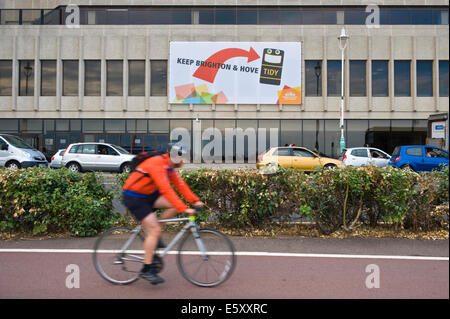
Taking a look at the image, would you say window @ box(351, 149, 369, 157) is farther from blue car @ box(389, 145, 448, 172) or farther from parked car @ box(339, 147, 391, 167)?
blue car @ box(389, 145, 448, 172)

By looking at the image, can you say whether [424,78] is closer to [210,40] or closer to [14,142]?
[210,40]

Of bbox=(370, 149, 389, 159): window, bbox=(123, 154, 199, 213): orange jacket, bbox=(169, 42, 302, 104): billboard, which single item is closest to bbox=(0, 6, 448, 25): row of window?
bbox=(169, 42, 302, 104): billboard

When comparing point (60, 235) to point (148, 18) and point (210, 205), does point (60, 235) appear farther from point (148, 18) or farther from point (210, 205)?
point (148, 18)

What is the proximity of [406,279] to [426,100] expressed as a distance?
27.4 meters

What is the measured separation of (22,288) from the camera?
3826mm

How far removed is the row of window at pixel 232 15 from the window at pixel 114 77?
3413 millimetres

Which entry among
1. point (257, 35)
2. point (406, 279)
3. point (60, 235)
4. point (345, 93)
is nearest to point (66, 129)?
point (257, 35)

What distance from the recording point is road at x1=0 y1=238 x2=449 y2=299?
372 cm

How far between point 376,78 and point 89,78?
22639 mm

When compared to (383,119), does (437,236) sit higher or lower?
lower

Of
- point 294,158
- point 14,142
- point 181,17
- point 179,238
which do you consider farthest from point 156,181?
point 181,17

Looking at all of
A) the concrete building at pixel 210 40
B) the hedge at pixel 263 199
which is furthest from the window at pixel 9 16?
the hedge at pixel 263 199

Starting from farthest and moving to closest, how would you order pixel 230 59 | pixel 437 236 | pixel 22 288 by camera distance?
pixel 230 59 < pixel 437 236 < pixel 22 288

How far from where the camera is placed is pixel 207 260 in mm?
3912
